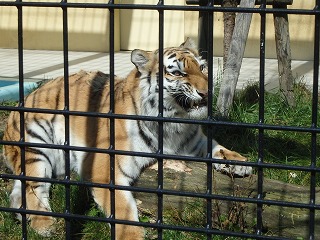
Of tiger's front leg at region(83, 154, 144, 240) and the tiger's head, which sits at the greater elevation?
the tiger's head

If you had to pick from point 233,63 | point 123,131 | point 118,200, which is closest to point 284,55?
point 233,63

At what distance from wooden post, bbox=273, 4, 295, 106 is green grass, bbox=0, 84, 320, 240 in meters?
0.08

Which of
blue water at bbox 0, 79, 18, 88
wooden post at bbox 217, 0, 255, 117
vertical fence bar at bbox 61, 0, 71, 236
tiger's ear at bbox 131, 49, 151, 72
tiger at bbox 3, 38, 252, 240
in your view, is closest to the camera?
vertical fence bar at bbox 61, 0, 71, 236

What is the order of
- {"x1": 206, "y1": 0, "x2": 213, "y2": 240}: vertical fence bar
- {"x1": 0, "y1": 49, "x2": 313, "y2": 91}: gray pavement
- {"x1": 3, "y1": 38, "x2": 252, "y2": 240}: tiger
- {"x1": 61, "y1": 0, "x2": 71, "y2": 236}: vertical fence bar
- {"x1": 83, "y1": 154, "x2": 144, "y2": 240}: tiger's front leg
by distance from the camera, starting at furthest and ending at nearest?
{"x1": 0, "y1": 49, "x2": 313, "y2": 91}: gray pavement
{"x1": 3, "y1": 38, "x2": 252, "y2": 240}: tiger
{"x1": 83, "y1": 154, "x2": 144, "y2": 240}: tiger's front leg
{"x1": 61, "y1": 0, "x2": 71, "y2": 236}: vertical fence bar
{"x1": 206, "y1": 0, "x2": 213, "y2": 240}: vertical fence bar

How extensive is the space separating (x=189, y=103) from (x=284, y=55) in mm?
1981

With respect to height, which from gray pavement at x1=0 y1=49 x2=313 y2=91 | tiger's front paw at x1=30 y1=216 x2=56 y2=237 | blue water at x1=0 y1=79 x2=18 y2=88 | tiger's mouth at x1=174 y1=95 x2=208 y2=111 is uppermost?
gray pavement at x1=0 y1=49 x2=313 y2=91

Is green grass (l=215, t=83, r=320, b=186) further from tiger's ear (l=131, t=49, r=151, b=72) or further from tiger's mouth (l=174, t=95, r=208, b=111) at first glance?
tiger's ear (l=131, t=49, r=151, b=72)

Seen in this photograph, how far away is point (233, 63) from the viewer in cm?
554

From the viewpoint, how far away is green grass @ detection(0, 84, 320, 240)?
3764 mm

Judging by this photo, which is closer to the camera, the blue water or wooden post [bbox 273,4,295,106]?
wooden post [bbox 273,4,295,106]

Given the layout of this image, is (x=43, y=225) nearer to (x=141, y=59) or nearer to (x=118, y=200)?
(x=118, y=200)

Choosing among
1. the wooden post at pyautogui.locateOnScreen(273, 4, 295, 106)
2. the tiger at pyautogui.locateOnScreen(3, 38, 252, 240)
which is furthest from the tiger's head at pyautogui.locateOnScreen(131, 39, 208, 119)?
the wooden post at pyautogui.locateOnScreen(273, 4, 295, 106)

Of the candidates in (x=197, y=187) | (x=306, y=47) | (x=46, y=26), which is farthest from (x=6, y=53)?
(x=197, y=187)

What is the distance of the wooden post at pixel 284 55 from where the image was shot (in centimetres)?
580
